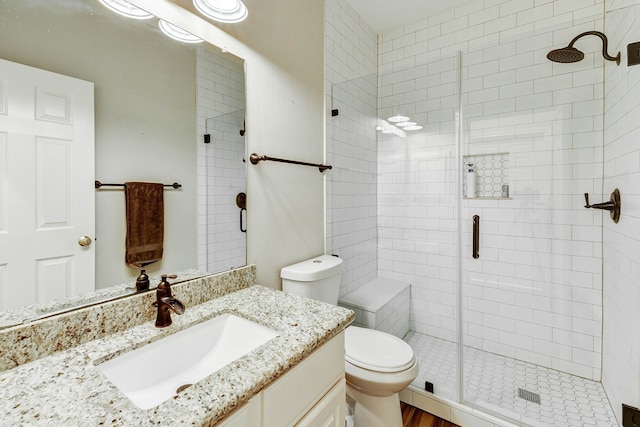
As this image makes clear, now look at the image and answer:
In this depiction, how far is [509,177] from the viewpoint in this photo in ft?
7.10

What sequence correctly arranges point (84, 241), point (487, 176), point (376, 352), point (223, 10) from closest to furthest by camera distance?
point (84, 241) → point (223, 10) → point (376, 352) → point (487, 176)

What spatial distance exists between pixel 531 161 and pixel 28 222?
8.69ft

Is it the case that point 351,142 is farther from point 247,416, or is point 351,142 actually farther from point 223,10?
point 247,416

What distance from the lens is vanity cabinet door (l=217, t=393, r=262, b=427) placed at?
631 millimetres

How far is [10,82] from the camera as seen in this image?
2.44ft

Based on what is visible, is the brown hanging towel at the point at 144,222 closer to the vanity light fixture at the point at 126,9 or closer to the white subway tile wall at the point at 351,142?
the vanity light fixture at the point at 126,9

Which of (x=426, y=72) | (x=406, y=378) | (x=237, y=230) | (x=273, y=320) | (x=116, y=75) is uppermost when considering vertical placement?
(x=426, y=72)

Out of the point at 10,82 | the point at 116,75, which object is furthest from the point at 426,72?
the point at 10,82

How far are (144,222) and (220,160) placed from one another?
421mm

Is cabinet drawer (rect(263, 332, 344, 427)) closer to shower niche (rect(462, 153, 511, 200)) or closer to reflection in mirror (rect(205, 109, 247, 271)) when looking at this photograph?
reflection in mirror (rect(205, 109, 247, 271))

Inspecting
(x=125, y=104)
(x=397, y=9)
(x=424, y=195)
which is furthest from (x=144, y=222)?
(x=397, y=9)

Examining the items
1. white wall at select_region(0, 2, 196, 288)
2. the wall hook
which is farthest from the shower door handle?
white wall at select_region(0, 2, 196, 288)

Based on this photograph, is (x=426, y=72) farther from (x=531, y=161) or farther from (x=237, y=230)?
(x=237, y=230)

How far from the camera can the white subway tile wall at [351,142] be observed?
2.09 m
